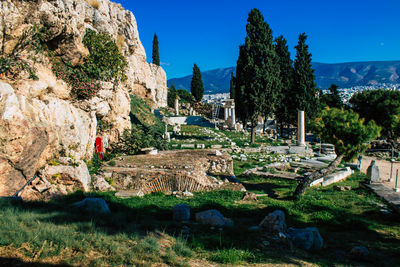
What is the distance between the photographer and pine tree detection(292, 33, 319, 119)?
109 ft

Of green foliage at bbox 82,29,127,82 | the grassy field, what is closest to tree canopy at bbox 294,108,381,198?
the grassy field

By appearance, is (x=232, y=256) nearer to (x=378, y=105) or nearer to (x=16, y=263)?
(x=16, y=263)

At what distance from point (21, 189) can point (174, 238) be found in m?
5.47

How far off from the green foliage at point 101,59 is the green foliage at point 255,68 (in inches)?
574

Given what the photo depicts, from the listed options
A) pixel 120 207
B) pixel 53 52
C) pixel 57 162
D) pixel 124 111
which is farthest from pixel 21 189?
pixel 124 111

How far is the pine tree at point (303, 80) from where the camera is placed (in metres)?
33.2

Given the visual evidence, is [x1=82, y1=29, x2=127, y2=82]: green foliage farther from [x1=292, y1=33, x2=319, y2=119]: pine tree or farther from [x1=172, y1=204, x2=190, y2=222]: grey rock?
[x1=292, y1=33, x2=319, y2=119]: pine tree

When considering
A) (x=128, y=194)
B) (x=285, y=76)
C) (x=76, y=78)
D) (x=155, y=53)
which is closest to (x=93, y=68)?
(x=76, y=78)

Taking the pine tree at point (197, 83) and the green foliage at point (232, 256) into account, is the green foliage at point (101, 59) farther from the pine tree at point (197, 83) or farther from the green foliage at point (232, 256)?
the pine tree at point (197, 83)

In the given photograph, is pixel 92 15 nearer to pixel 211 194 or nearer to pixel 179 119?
pixel 211 194

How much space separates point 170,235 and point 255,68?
77.1 ft

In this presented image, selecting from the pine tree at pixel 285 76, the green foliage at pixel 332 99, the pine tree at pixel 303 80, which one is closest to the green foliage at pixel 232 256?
the pine tree at pixel 303 80

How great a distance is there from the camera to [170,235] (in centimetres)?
512

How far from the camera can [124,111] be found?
17.4 m
